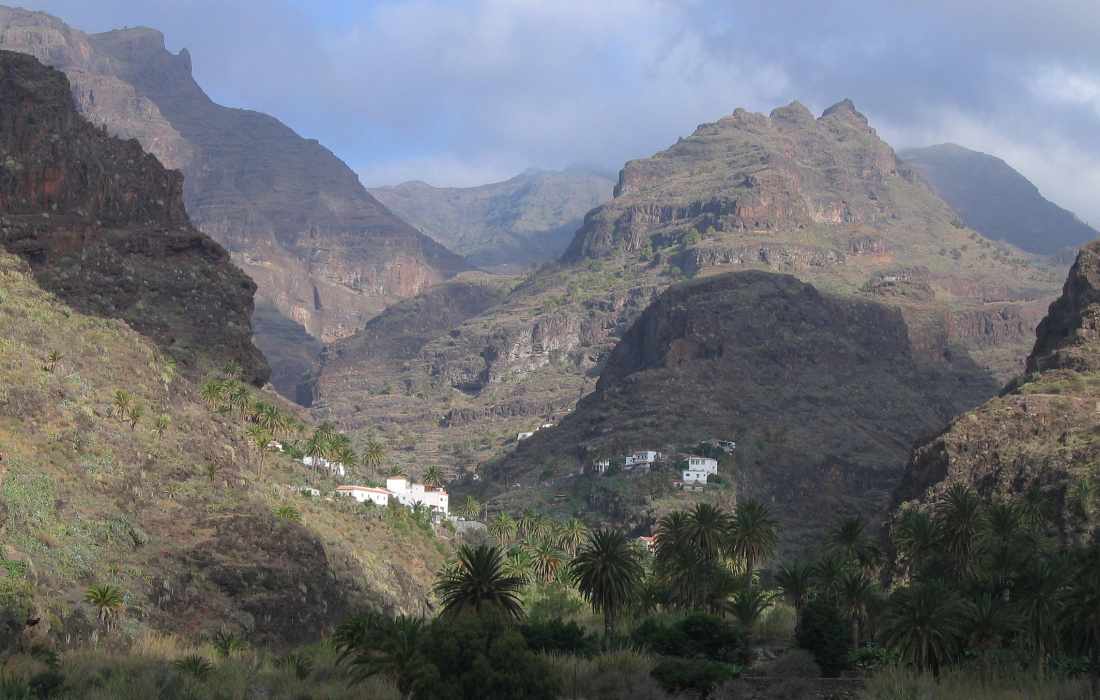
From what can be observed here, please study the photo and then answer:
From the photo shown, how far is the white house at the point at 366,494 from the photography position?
169137mm

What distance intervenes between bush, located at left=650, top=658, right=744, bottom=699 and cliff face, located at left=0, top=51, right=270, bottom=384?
351ft

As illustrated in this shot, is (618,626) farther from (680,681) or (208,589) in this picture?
(680,681)

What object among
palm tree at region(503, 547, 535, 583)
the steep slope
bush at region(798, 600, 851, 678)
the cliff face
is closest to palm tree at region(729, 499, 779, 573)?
palm tree at region(503, 547, 535, 583)

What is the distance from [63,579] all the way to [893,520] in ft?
320

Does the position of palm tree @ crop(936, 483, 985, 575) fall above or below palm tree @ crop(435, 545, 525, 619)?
above

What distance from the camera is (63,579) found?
93.9 m

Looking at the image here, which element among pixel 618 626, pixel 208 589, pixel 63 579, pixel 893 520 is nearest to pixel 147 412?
pixel 208 589

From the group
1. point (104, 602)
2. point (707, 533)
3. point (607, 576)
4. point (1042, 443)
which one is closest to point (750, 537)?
point (707, 533)

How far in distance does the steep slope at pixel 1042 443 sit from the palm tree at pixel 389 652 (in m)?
77.0

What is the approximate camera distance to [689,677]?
242ft

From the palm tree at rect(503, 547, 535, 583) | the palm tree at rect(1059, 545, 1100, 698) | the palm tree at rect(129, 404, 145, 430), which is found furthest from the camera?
the palm tree at rect(503, 547, 535, 583)

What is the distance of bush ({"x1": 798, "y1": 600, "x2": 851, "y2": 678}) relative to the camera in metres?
92.4

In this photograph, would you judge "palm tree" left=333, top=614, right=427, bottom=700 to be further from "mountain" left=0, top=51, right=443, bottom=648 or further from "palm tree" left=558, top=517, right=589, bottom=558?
→ "palm tree" left=558, top=517, right=589, bottom=558

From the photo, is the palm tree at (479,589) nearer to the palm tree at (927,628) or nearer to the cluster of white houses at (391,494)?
the palm tree at (927,628)
